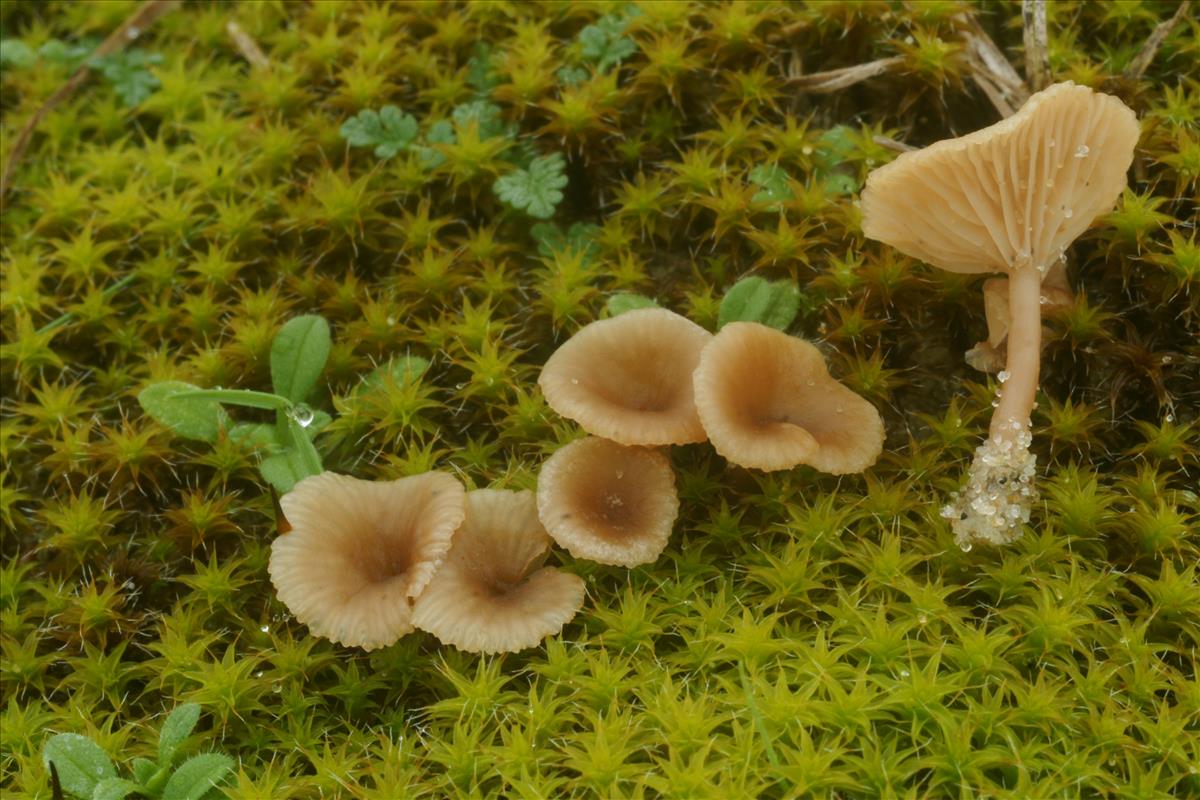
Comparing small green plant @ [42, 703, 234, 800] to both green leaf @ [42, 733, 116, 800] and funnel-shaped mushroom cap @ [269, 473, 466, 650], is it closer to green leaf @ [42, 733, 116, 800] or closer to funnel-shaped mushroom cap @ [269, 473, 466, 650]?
green leaf @ [42, 733, 116, 800]

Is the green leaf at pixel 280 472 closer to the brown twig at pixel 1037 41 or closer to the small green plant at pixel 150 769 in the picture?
the small green plant at pixel 150 769

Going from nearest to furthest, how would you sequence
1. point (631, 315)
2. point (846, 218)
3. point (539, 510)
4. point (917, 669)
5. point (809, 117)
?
point (917, 669) → point (539, 510) → point (631, 315) → point (846, 218) → point (809, 117)

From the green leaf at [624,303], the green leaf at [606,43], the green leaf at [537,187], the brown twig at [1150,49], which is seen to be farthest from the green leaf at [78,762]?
the brown twig at [1150,49]

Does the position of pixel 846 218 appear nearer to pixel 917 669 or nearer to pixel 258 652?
pixel 917 669

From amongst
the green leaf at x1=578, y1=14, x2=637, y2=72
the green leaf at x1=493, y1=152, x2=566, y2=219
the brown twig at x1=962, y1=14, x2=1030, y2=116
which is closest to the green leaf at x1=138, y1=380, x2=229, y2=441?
the green leaf at x1=493, y1=152, x2=566, y2=219

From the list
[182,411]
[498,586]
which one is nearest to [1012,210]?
[498,586]

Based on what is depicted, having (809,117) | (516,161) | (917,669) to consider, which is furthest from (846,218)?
(917,669)
